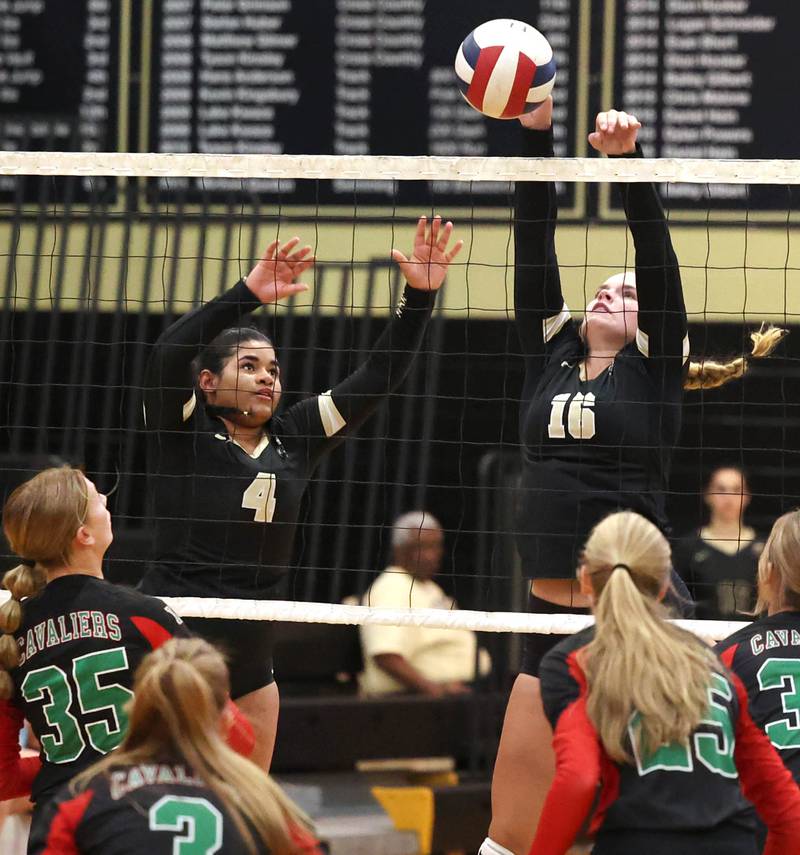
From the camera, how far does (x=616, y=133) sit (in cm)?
415

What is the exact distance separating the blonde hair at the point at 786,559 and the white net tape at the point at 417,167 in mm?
1258

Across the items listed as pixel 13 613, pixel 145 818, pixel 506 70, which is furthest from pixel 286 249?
pixel 145 818

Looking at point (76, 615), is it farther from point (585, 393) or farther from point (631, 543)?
point (585, 393)

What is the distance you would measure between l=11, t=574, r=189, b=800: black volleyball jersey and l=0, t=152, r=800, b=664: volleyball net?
2.89 m

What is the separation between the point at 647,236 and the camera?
13.3 ft

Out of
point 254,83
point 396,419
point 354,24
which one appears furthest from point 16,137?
point 396,419

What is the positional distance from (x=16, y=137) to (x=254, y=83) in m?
1.28

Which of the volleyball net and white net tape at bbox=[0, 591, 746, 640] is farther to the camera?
Result: the volleyball net

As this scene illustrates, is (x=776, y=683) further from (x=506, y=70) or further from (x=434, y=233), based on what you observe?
(x=506, y=70)

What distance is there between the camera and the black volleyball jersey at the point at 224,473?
417 centimetres

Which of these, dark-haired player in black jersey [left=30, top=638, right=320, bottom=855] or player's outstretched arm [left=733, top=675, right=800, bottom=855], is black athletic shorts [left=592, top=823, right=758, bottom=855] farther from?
dark-haired player in black jersey [left=30, top=638, right=320, bottom=855]

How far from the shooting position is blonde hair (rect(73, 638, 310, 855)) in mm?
2525

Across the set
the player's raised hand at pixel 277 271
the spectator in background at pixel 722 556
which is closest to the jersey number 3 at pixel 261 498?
the player's raised hand at pixel 277 271

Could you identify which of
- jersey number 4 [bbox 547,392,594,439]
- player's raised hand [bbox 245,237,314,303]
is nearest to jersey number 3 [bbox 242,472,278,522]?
player's raised hand [bbox 245,237,314,303]
